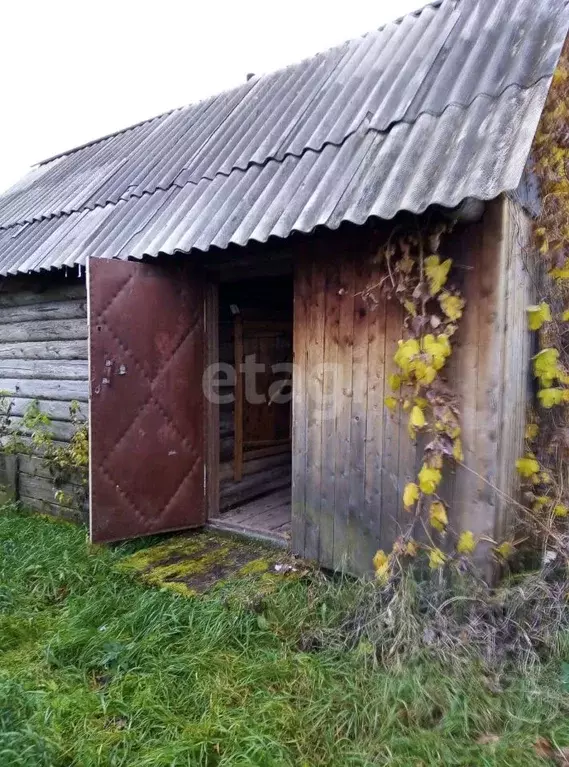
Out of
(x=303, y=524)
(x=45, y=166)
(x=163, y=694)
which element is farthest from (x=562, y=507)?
(x=45, y=166)

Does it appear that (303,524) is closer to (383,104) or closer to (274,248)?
(274,248)

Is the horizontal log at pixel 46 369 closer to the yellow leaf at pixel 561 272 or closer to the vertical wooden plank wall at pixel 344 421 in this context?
the vertical wooden plank wall at pixel 344 421

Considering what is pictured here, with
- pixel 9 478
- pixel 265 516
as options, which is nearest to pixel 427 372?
pixel 265 516

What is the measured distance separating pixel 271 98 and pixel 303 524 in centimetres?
408

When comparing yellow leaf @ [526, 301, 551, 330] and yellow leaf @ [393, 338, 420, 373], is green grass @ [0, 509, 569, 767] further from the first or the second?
yellow leaf @ [526, 301, 551, 330]

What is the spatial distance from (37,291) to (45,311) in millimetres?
241

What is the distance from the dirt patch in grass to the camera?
11.7ft

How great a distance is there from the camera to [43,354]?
18.2 ft

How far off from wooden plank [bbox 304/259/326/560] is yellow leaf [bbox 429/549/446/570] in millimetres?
916

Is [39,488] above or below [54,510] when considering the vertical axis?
above

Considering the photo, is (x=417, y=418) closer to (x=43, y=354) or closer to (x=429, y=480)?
(x=429, y=480)

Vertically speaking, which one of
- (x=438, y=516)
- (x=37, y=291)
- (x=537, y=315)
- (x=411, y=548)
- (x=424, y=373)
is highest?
(x=37, y=291)

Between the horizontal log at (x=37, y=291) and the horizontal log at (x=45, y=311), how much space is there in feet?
0.13

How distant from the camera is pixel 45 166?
8.92 m
